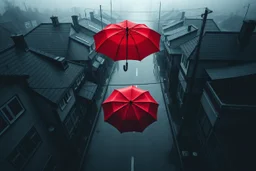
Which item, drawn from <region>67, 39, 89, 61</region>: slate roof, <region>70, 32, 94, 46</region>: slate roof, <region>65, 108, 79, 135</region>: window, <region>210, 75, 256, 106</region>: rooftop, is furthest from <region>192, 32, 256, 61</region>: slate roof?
<region>70, 32, 94, 46</region>: slate roof

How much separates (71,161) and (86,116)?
570cm

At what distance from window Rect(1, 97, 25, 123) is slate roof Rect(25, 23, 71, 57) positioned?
11.0 m

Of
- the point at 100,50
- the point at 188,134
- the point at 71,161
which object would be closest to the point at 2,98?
the point at 100,50

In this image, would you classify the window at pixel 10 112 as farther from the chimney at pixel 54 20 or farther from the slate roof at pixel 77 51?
the chimney at pixel 54 20

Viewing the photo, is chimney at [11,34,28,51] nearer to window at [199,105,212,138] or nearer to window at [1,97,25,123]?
window at [1,97,25,123]

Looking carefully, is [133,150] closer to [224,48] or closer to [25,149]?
[25,149]

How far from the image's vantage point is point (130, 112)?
888 cm

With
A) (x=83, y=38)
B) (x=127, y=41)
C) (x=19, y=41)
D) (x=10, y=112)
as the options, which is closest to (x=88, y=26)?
(x=83, y=38)

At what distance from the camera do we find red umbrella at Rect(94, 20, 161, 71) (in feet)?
27.9

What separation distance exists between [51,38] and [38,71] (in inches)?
412

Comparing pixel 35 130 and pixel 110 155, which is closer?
pixel 35 130

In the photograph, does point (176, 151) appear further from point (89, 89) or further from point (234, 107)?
point (89, 89)

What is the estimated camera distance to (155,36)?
9.23 metres

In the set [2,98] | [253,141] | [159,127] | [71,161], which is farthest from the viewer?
[159,127]
